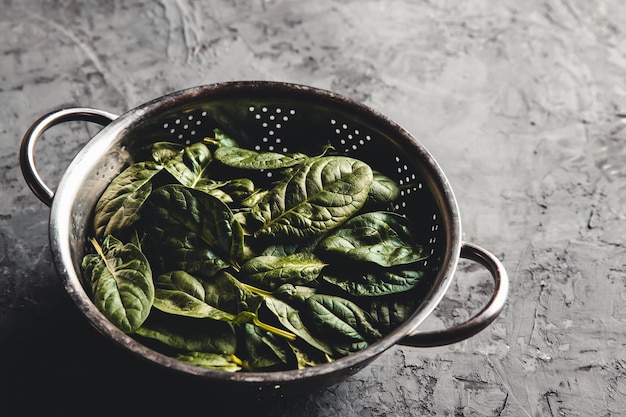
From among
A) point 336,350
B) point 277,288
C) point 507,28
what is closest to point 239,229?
point 277,288

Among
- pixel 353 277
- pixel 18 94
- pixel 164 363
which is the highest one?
pixel 18 94

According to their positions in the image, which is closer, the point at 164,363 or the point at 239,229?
the point at 164,363

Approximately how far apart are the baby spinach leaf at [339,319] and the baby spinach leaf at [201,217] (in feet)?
0.42

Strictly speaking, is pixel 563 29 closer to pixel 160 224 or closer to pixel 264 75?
pixel 264 75

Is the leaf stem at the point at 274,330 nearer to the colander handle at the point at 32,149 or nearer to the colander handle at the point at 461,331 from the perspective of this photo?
the colander handle at the point at 461,331

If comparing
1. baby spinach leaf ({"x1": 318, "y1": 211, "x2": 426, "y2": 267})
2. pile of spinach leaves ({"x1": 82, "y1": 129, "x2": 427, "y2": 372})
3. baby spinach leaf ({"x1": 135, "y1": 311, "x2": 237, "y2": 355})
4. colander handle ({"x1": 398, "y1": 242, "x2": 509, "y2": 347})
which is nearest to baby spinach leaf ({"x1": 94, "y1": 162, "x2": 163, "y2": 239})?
pile of spinach leaves ({"x1": 82, "y1": 129, "x2": 427, "y2": 372})

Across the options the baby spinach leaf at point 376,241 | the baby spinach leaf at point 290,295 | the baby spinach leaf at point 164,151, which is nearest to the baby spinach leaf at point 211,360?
the baby spinach leaf at point 290,295

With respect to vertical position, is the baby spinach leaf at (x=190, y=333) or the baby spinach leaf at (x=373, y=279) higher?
the baby spinach leaf at (x=190, y=333)

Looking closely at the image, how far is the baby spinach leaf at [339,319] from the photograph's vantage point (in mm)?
865

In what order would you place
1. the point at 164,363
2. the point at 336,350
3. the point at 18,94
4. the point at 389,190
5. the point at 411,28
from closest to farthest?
the point at 164,363 → the point at 336,350 → the point at 389,190 → the point at 18,94 → the point at 411,28

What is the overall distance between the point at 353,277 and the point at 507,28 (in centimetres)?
87

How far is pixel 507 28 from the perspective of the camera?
4.95 feet

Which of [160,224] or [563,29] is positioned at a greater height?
[160,224]

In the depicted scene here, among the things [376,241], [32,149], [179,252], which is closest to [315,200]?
[376,241]
